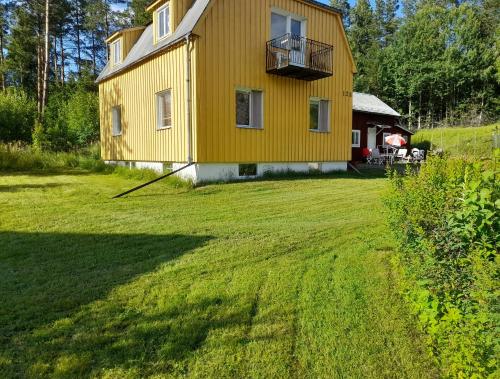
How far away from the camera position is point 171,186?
10867mm

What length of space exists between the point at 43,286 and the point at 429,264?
3.63m

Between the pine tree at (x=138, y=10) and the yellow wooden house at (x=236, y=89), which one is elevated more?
the pine tree at (x=138, y=10)

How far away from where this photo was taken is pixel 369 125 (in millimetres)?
23578

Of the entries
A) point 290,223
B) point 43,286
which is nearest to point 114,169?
point 290,223

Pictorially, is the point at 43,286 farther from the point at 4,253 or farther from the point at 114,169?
the point at 114,169

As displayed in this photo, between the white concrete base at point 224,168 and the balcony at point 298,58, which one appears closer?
the white concrete base at point 224,168

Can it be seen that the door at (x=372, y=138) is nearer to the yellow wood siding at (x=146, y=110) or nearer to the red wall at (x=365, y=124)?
the red wall at (x=365, y=124)

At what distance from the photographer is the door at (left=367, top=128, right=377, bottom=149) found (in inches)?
942

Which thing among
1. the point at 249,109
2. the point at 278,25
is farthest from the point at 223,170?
the point at 278,25

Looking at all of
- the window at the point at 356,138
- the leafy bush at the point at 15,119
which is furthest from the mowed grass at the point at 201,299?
the leafy bush at the point at 15,119

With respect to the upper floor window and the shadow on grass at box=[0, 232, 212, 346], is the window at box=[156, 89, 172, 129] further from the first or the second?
the shadow on grass at box=[0, 232, 212, 346]

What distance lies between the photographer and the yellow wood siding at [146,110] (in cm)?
1215

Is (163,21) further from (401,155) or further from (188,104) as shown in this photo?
(401,155)

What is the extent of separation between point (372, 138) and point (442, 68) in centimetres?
2312
